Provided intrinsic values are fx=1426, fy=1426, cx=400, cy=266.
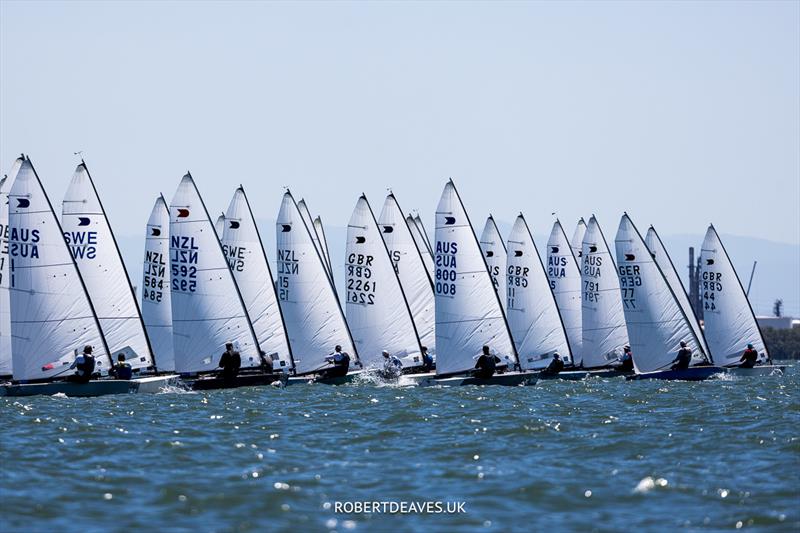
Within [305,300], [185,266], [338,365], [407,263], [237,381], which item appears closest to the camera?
[237,381]

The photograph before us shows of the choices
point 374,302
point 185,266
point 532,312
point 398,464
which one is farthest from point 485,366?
point 398,464

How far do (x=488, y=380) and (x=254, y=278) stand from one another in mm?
Result: 8967

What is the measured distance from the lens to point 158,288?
147ft

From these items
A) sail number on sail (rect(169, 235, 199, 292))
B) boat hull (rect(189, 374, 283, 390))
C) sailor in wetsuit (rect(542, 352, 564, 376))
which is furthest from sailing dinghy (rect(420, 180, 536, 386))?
sail number on sail (rect(169, 235, 199, 292))

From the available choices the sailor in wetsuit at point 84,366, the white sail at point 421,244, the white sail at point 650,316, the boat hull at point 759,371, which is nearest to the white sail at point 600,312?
the white sail at point 650,316

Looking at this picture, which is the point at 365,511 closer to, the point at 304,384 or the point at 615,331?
the point at 304,384

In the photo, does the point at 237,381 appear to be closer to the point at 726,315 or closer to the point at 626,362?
the point at 626,362

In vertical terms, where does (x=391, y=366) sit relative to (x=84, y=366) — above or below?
below

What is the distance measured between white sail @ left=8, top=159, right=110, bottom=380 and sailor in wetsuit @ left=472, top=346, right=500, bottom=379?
418 inches

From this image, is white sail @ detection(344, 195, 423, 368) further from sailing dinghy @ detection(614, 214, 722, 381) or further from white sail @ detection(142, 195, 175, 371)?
sailing dinghy @ detection(614, 214, 722, 381)

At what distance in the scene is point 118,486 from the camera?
1834 cm

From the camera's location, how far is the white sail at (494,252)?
5328 centimetres

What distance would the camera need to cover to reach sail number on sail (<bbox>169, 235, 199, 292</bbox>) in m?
39.8

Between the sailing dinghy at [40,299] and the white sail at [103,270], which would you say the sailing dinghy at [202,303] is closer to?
the white sail at [103,270]
